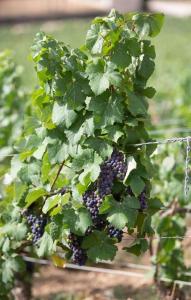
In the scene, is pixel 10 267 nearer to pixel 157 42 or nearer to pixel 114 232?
pixel 114 232

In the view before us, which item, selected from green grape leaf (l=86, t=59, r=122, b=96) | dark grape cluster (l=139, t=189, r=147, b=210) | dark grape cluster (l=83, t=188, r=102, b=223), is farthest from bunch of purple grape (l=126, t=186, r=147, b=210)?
green grape leaf (l=86, t=59, r=122, b=96)

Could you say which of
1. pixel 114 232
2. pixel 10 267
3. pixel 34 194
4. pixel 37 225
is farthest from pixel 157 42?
pixel 114 232

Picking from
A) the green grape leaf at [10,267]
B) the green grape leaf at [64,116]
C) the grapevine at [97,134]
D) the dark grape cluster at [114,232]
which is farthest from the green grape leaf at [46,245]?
the green grape leaf at [64,116]

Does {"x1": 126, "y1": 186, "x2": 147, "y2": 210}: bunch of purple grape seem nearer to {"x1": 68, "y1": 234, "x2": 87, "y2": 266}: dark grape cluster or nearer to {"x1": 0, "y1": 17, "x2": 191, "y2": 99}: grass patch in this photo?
{"x1": 68, "y1": 234, "x2": 87, "y2": 266}: dark grape cluster

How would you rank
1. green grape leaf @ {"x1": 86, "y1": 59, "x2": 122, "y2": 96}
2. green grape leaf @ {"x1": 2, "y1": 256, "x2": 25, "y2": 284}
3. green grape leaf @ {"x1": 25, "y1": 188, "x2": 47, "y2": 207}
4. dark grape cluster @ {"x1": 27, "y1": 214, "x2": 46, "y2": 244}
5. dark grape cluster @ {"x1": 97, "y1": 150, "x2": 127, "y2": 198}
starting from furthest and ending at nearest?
green grape leaf @ {"x1": 2, "y1": 256, "x2": 25, "y2": 284} < dark grape cluster @ {"x1": 27, "y1": 214, "x2": 46, "y2": 244} < green grape leaf @ {"x1": 25, "y1": 188, "x2": 47, "y2": 207} < dark grape cluster @ {"x1": 97, "y1": 150, "x2": 127, "y2": 198} < green grape leaf @ {"x1": 86, "y1": 59, "x2": 122, "y2": 96}

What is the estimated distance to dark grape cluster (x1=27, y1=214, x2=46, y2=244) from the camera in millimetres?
3840

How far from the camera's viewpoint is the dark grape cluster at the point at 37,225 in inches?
151

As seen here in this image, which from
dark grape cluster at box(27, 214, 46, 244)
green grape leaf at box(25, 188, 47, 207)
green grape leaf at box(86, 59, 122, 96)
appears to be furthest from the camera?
dark grape cluster at box(27, 214, 46, 244)

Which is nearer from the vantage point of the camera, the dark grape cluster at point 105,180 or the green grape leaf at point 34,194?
the dark grape cluster at point 105,180

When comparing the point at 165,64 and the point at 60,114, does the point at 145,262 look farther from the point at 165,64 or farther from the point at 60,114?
the point at 165,64

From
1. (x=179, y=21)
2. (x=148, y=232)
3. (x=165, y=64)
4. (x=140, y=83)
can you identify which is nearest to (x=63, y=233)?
(x=148, y=232)

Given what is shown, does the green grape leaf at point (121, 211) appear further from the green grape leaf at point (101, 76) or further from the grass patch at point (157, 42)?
the grass patch at point (157, 42)

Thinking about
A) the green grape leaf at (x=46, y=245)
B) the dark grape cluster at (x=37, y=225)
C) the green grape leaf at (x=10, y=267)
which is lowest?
the green grape leaf at (x=10, y=267)

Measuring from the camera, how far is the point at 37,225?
3846mm
